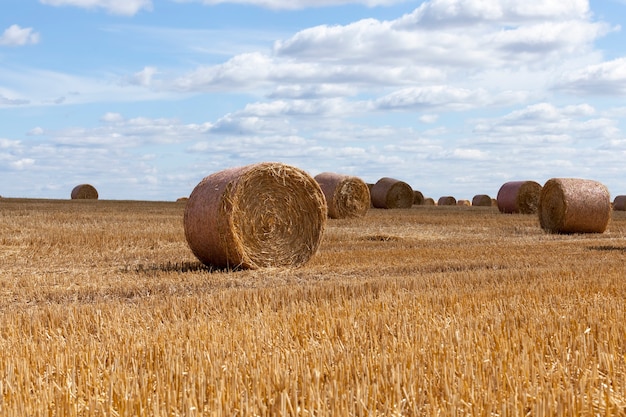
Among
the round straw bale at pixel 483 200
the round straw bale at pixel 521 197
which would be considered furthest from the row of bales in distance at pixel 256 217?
the round straw bale at pixel 483 200

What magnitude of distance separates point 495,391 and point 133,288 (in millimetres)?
6188

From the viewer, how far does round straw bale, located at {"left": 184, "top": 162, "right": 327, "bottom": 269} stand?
1209 cm

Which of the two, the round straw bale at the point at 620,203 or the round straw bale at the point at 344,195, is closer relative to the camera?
the round straw bale at the point at 344,195

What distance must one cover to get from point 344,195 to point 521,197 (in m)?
7.41

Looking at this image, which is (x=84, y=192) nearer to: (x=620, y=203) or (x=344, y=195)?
(x=344, y=195)

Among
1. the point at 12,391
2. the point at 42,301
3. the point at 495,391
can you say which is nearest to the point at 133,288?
the point at 42,301

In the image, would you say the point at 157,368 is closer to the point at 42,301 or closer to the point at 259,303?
the point at 259,303

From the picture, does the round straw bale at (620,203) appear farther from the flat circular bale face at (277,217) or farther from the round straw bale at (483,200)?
the flat circular bale face at (277,217)

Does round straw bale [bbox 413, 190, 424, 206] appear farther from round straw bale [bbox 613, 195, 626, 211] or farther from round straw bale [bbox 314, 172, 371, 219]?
round straw bale [bbox 314, 172, 371, 219]

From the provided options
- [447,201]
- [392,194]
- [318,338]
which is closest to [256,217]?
[318,338]

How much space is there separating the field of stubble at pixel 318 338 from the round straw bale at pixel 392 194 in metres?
16.7

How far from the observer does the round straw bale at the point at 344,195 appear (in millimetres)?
23531

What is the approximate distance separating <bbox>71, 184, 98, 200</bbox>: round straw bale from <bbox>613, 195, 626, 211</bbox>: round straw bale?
23.2 m

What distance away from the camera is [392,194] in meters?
30.0
